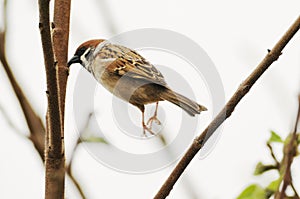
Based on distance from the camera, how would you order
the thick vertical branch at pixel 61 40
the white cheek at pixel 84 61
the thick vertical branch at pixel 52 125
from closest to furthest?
the thick vertical branch at pixel 52 125 < the thick vertical branch at pixel 61 40 < the white cheek at pixel 84 61

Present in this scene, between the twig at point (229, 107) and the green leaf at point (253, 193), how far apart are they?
0.29 meters

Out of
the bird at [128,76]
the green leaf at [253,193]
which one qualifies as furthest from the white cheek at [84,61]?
the green leaf at [253,193]

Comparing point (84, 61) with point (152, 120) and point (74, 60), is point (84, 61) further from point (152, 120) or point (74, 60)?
point (152, 120)

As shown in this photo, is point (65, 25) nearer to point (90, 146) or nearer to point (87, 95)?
point (87, 95)

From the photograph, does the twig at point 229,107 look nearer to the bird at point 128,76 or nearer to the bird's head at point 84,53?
the bird at point 128,76

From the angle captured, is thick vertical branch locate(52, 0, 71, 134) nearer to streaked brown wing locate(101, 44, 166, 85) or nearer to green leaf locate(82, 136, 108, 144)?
green leaf locate(82, 136, 108, 144)

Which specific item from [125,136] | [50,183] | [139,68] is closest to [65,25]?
[125,136]

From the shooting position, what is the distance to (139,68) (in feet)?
10.1

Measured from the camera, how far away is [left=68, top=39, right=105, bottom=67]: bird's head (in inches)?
118

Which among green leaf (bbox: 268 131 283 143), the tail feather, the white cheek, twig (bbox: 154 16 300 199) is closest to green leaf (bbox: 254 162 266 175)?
green leaf (bbox: 268 131 283 143)

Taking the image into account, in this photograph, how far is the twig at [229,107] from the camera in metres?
1.71

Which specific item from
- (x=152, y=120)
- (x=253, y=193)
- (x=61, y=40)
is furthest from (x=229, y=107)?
(x=61, y=40)

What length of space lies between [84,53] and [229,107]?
5.04ft

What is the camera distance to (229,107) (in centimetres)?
174
